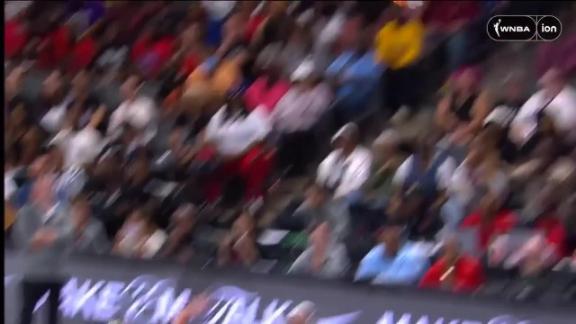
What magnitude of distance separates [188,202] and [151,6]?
33 centimetres

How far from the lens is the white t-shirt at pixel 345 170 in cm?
146

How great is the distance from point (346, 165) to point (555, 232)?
0.33 metres

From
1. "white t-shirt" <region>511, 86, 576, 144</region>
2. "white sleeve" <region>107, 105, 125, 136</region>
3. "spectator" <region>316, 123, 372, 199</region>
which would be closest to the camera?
"white t-shirt" <region>511, 86, 576, 144</region>

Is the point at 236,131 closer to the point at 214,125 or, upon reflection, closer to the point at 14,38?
the point at 214,125

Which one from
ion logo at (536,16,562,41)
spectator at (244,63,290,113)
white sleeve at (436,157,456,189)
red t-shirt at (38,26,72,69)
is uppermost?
red t-shirt at (38,26,72,69)

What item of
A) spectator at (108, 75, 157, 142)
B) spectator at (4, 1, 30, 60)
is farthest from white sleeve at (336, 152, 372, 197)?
spectator at (4, 1, 30, 60)

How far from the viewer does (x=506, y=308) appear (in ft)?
4.59

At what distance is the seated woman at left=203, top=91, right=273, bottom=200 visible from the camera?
1.50m

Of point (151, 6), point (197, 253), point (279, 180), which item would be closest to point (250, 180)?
point (279, 180)

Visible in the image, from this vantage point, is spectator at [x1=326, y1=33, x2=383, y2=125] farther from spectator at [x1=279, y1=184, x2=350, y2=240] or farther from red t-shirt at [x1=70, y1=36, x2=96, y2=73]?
red t-shirt at [x1=70, y1=36, x2=96, y2=73]

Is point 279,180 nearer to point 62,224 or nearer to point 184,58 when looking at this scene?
point 184,58

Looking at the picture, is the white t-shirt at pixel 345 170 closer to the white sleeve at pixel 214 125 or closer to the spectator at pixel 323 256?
the spectator at pixel 323 256

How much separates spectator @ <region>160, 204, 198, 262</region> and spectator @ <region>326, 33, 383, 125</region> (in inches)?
11.4

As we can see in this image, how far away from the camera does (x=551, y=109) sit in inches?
53.7
